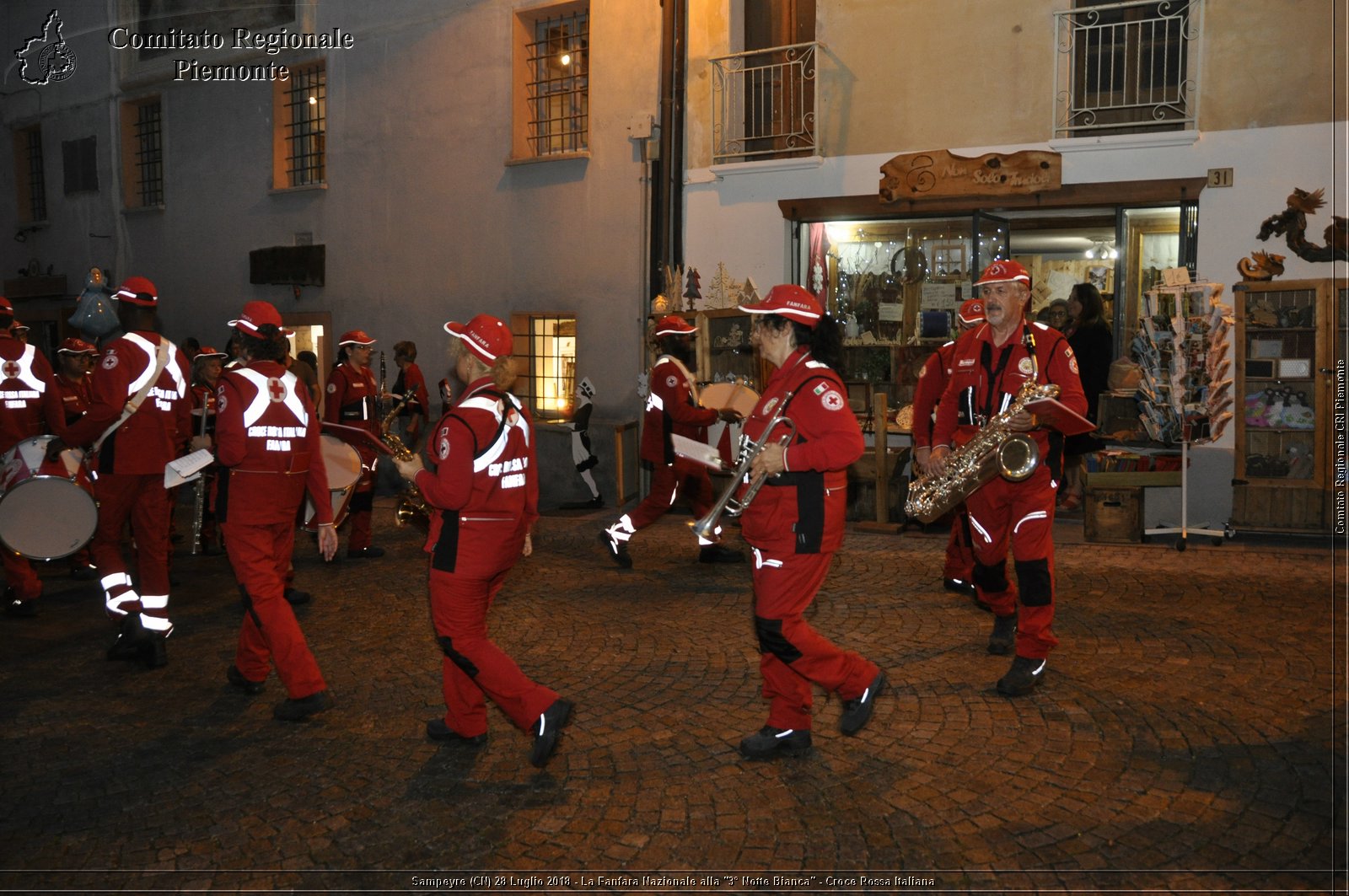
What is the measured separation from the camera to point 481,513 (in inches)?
185

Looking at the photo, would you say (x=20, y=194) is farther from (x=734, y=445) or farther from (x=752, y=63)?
(x=734, y=445)

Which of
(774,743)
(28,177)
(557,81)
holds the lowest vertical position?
(774,743)

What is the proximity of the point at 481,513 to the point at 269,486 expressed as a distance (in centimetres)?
164

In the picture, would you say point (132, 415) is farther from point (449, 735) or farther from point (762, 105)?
point (762, 105)

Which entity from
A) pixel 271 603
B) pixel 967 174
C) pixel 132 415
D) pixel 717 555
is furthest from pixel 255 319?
pixel 967 174

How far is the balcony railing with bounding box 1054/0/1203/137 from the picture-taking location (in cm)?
1132

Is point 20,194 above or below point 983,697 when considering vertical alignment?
above

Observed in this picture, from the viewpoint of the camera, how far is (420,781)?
191 inches

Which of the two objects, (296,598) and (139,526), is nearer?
(139,526)

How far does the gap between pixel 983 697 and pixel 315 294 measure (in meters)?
14.7

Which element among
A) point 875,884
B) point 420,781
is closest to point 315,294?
point 420,781

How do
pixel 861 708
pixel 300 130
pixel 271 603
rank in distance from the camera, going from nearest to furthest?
pixel 861 708, pixel 271 603, pixel 300 130

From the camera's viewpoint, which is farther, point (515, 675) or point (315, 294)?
point (315, 294)

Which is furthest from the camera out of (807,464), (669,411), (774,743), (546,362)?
(546,362)
